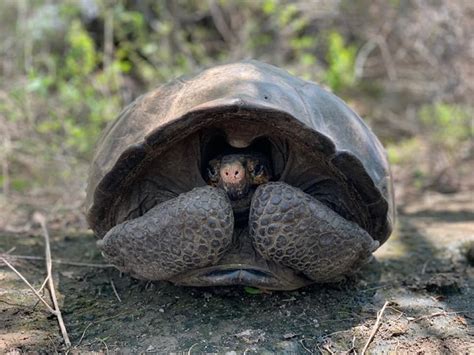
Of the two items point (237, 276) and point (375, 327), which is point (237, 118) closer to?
point (237, 276)

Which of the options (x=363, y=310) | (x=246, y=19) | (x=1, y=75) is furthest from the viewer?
(x=246, y=19)

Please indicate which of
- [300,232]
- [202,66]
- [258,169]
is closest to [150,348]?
[300,232]

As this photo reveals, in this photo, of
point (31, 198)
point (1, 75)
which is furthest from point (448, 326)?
point (1, 75)

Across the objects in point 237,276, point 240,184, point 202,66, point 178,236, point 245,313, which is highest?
point 202,66

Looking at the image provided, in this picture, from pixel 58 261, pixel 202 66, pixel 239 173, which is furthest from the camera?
pixel 202 66

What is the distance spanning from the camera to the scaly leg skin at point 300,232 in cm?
197

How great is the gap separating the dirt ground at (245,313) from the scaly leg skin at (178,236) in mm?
226

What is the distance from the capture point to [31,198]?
4621mm

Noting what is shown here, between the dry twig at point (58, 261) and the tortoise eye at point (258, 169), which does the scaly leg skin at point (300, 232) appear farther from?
the dry twig at point (58, 261)

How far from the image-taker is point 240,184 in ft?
7.16

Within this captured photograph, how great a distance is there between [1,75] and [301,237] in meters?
4.71

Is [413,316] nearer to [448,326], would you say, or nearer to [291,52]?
[448,326]

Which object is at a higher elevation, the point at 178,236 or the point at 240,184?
the point at 240,184

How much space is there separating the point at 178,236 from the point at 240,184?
0.35 meters
